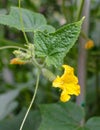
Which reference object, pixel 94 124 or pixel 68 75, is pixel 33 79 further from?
pixel 68 75

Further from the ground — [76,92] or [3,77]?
[76,92]

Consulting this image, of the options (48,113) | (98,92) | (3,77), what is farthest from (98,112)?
(3,77)

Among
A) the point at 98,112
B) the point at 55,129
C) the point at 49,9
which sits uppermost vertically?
the point at 49,9

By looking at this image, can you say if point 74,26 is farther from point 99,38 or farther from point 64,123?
point 99,38

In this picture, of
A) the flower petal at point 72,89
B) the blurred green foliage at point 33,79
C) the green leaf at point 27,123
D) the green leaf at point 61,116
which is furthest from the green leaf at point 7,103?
the flower petal at point 72,89

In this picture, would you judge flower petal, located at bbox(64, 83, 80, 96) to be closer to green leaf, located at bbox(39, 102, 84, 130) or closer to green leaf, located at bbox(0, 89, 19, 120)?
green leaf, located at bbox(39, 102, 84, 130)

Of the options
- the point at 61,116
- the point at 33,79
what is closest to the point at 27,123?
the point at 61,116
